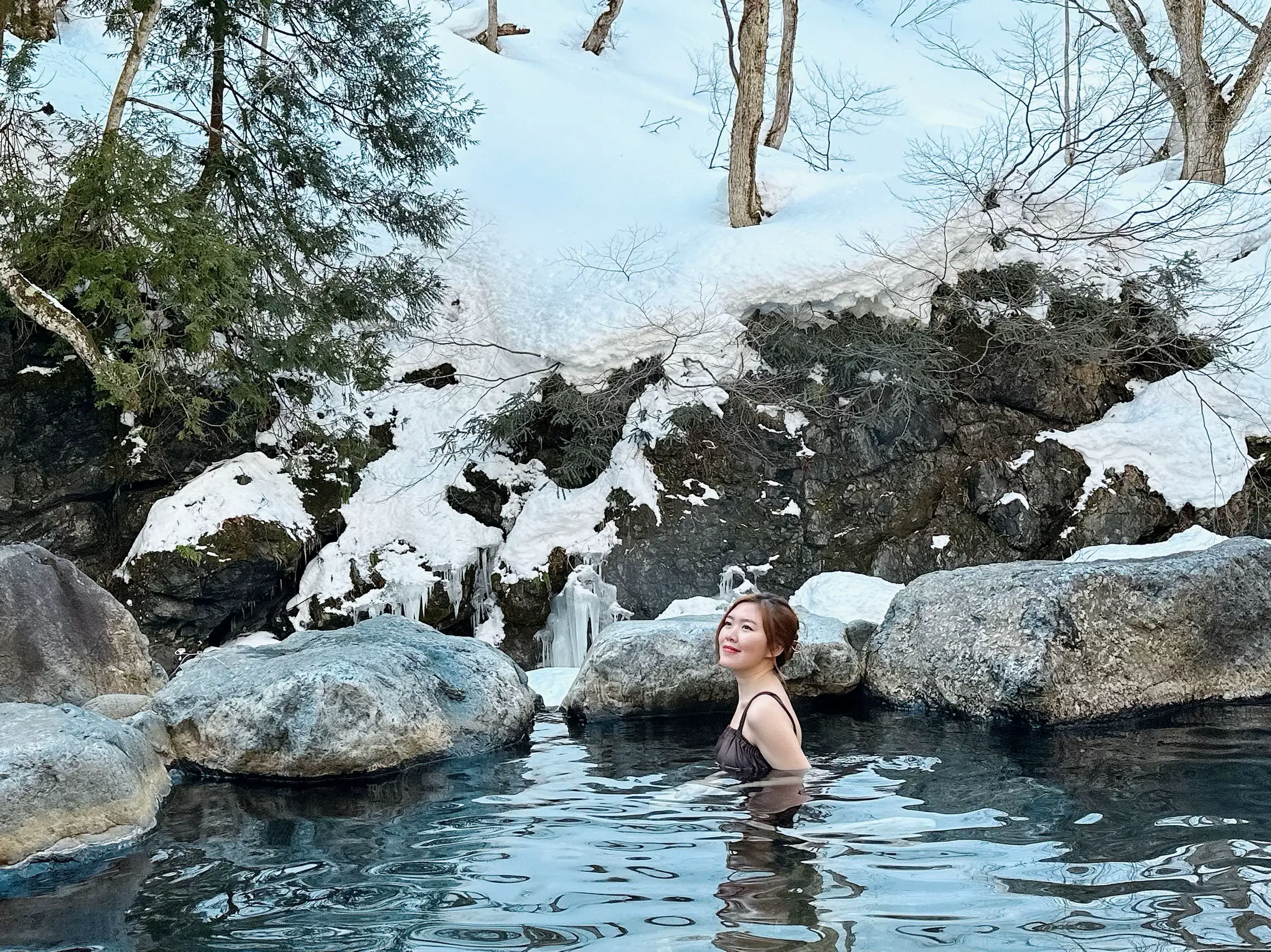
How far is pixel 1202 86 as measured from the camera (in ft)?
40.9

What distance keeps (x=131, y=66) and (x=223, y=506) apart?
3.70 metres

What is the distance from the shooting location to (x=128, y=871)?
153 inches

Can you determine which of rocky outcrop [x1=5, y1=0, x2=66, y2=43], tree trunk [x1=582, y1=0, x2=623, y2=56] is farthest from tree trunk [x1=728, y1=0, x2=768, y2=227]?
tree trunk [x1=582, y1=0, x2=623, y2=56]

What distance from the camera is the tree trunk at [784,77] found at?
14031 mm

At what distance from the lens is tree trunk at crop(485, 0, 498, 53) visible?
60.2 ft

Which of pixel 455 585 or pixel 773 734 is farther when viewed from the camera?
pixel 455 585

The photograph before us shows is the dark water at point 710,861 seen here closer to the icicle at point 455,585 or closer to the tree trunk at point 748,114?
the icicle at point 455,585

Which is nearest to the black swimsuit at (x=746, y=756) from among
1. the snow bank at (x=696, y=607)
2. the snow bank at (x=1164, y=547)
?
the snow bank at (x=696, y=607)

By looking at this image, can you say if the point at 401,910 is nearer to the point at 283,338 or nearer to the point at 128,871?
the point at 128,871

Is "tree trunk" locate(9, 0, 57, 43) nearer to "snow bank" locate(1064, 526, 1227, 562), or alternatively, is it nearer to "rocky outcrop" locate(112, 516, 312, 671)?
"rocky outcrop" locate(112, 516, 312, 671)

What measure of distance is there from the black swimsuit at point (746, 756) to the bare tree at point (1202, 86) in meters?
10.5

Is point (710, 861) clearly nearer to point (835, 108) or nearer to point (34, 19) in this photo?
point (34, 19)

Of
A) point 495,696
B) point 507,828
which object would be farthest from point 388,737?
point 507,828

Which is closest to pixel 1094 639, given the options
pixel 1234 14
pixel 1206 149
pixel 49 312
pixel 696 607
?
pixel 696 607
